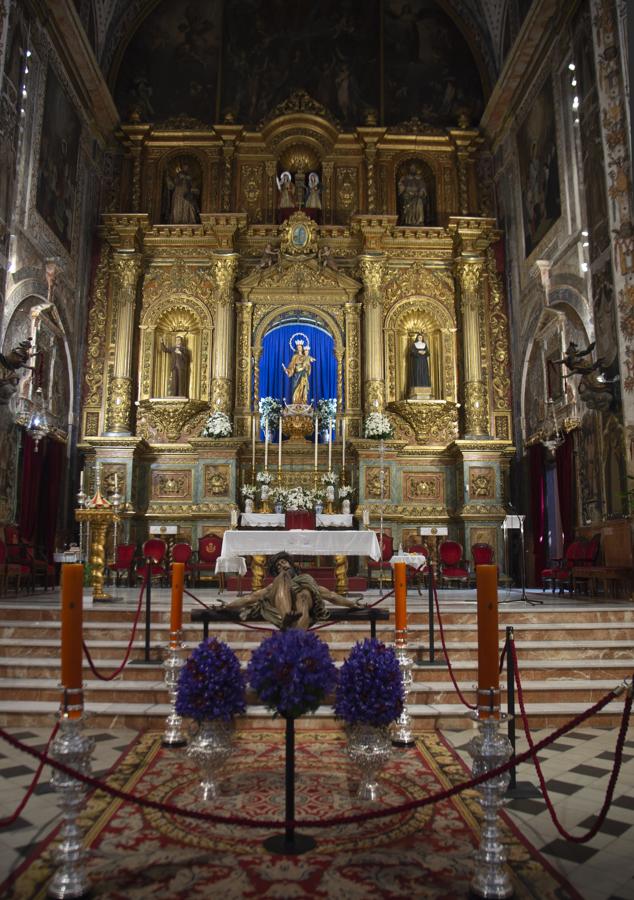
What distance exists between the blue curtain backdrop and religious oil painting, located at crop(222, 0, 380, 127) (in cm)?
534

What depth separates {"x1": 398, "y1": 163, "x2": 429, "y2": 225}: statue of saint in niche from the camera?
16.9 meters

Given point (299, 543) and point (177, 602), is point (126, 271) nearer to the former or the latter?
point (299, 543)

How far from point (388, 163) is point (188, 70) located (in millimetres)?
5487

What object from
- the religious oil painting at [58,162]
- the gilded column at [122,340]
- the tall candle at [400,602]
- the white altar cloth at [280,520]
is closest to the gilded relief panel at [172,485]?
the gilded column at [122,340]

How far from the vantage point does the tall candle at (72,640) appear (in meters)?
3.27

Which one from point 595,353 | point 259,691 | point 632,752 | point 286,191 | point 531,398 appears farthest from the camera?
point 286,191

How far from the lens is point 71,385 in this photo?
15.2 m

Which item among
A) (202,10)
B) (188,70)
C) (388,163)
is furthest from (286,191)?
(202,10)

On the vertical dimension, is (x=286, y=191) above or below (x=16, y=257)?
above

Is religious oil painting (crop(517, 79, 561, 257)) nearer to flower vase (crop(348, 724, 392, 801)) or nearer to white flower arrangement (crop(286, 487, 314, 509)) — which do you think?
white flower arrangement (crop(286, 487, 314, 509))

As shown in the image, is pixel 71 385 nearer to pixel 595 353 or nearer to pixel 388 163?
pixel 388 163

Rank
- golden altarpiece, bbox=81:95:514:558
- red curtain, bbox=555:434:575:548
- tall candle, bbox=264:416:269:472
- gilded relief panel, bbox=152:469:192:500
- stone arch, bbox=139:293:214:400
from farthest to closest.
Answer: stone arch, bbox=139:293:214:400 < gilded relief panel, bbox=152:469:192:500 < golden altarpiece, bbox=81:95:514:558 < tall candle, bbox=264:416:269:472 < red curtain, bbox=555:434:575:548

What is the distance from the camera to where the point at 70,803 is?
3164 mm

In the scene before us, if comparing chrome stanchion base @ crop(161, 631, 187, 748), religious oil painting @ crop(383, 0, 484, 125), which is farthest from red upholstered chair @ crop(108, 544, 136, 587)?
religious oil painting @ crop(383, 0, 484, 125)
